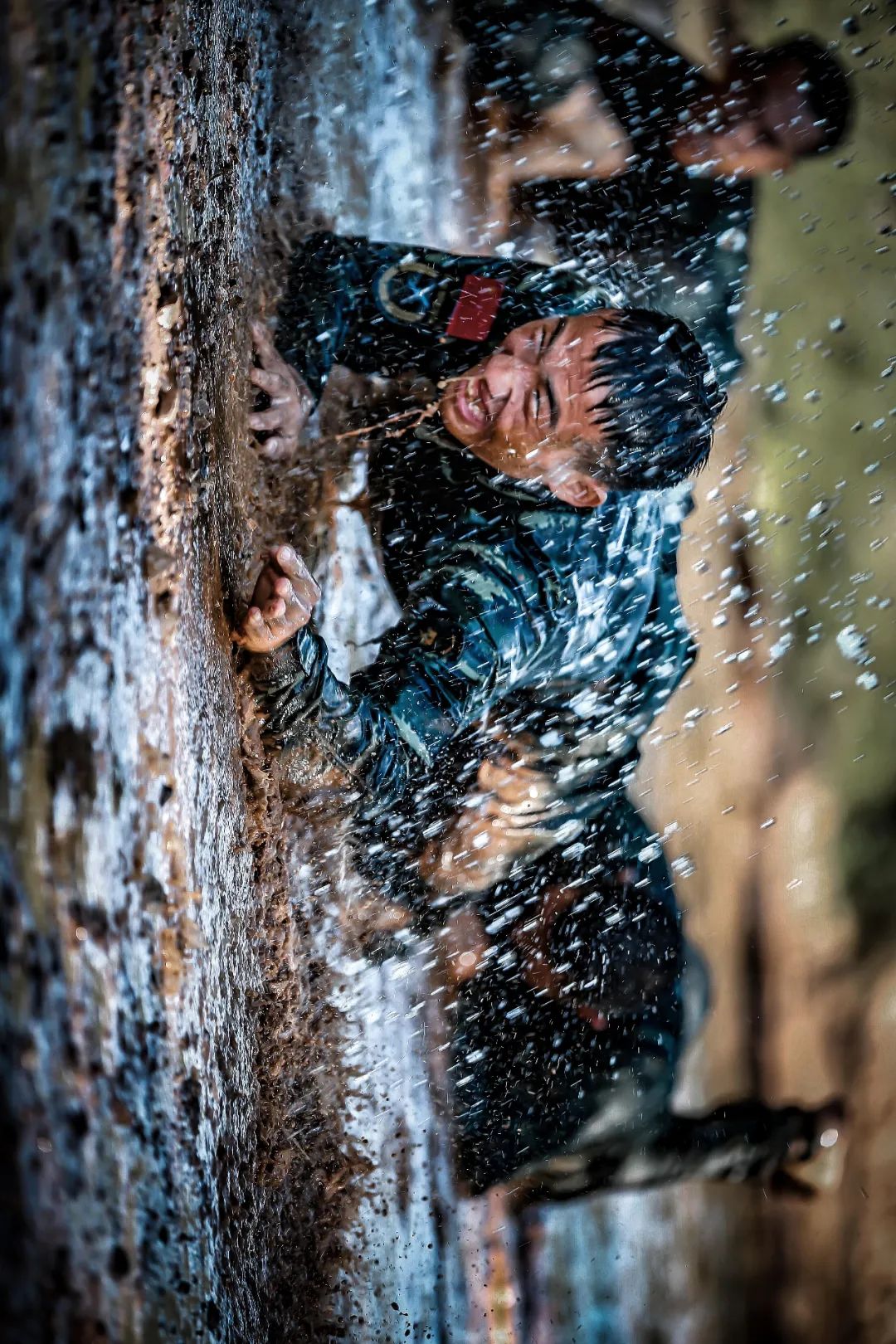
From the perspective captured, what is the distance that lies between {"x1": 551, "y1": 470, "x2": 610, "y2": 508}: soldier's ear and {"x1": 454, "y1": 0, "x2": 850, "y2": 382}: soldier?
0.24m

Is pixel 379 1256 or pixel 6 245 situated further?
pixel 379 1256

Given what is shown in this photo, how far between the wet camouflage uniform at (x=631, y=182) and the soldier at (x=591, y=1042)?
0.65m

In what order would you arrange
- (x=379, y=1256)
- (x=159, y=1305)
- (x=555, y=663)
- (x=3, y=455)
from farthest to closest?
(x=379, y=1256), (x=555, y=663), (x=159, y=1305), (x=3, y=455)

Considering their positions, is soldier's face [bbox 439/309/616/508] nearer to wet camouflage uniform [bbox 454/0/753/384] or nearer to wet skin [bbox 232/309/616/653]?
wet skin [bbox 232/309/616/653]

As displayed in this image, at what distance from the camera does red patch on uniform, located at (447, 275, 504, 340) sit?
3.98 feet

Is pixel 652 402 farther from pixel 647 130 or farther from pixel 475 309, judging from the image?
pixel 647 130

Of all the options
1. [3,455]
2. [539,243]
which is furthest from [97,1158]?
[539,243]

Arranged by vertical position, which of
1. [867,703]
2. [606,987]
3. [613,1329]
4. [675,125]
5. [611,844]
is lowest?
[613,1329]

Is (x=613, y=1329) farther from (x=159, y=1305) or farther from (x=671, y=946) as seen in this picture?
(x=159, y=1305)

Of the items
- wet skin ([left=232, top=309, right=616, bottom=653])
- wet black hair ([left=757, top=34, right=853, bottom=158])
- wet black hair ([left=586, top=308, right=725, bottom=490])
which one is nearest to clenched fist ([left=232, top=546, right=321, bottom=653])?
wet skin ([left=232, top=309, right=616, bottom=653])

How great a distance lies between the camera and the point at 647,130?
125 cm

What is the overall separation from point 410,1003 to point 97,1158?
55cm

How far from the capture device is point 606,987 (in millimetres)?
1282

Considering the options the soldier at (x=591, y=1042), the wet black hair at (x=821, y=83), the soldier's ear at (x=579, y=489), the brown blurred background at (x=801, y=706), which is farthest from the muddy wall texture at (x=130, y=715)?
the wet black hair at (x=821, y=83)
